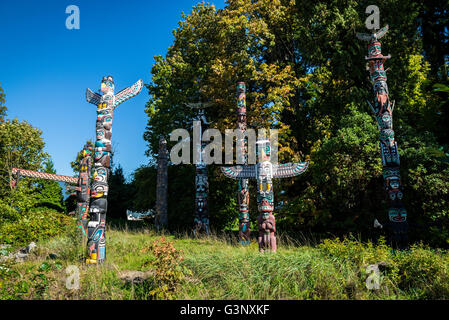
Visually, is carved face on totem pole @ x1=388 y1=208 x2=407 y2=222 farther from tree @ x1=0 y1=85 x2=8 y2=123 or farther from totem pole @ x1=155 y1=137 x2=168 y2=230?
tree @ x1=0 y1=85 x2=8 y2=123

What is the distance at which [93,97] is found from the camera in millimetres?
8930

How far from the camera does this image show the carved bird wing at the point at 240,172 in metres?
9.60

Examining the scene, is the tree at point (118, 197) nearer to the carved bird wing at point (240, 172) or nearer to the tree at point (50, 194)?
the tree at point (50, 194)

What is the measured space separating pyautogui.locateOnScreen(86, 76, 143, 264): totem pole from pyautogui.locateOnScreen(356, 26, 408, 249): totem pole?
782 cm

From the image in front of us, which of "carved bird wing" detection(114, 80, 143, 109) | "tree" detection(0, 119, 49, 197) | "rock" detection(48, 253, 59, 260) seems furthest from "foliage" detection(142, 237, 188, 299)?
"tree" detection(0, 119, 49, 197)

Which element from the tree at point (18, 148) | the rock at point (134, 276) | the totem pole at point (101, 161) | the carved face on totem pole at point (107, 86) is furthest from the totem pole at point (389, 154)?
the tree at point (18, 148)

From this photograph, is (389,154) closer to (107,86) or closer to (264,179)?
(264,179)

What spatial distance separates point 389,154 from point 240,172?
4647 millimetres

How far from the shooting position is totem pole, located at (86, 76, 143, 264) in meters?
7.64

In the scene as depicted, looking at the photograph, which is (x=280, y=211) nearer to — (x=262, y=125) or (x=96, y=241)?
(x=262, y=125)

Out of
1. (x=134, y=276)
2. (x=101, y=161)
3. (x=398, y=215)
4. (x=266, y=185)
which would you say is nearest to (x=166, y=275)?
(x=134, y=276)

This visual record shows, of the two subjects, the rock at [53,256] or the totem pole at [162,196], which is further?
the totem pole at [162,196]
